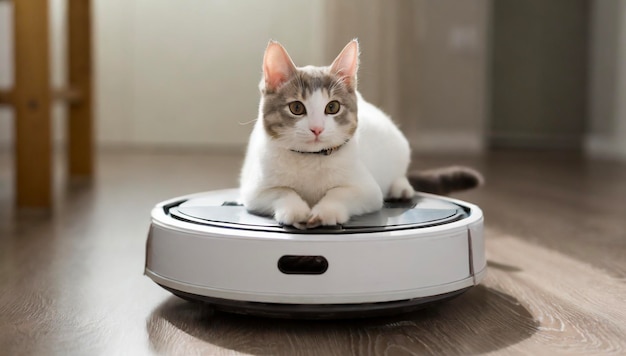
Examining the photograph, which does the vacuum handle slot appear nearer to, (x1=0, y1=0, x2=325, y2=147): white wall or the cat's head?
the cat's head

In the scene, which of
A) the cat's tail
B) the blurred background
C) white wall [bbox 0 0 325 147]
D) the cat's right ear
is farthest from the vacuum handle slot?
white wall [bbox 0 0 325 147]

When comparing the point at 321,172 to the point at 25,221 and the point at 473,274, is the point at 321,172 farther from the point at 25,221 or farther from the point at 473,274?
the point at 25,221

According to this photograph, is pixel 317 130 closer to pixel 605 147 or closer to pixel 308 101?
pixel 308 101

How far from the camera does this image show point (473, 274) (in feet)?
3.98

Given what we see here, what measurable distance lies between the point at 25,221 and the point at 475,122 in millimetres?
3853

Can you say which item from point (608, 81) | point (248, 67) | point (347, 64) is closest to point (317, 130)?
point (347, 64)

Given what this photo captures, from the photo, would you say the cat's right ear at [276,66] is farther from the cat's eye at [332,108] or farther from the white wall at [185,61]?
the white wall at [185,61]

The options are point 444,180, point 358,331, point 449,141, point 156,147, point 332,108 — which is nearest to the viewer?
point 358,331

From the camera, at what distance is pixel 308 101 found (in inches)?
46.8

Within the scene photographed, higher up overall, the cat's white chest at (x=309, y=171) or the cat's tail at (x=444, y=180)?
the cat's white chest at (x=309, y=171)

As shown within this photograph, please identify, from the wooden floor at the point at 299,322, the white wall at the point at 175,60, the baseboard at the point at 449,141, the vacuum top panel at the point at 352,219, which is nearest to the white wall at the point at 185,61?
the white wall at the point at 175,60

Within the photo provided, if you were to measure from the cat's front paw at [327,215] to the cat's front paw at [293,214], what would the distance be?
1 centimetres

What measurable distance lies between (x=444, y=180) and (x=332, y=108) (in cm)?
53

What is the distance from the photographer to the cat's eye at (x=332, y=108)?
1.21 m
